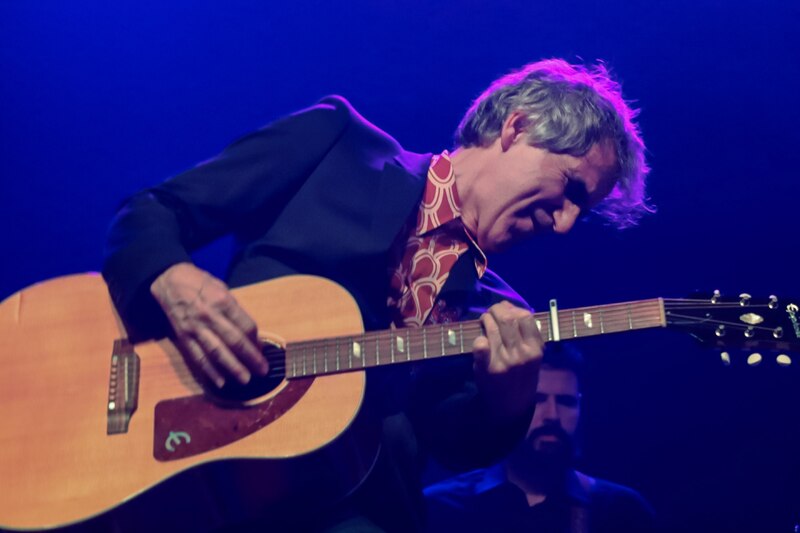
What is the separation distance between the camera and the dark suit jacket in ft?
7.39

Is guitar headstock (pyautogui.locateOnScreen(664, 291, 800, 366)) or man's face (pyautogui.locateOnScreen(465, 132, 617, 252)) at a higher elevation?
man's face (pyautogui.locateOnScreen(465, 132, 617, 252))

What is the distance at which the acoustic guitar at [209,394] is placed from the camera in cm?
189

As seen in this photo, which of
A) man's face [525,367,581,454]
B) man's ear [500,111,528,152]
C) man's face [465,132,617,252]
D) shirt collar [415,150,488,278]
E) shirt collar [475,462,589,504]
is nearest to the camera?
shirt collar [415,150,488,278]

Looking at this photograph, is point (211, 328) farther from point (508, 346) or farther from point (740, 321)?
point (740, 321)

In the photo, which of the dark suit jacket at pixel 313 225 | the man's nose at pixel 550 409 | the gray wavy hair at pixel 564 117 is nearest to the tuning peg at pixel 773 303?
the dark suit jacket at pixel 313 225

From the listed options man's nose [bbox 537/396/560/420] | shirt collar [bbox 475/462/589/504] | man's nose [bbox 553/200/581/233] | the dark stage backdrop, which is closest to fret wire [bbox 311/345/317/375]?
man's nose [bbox 553/200/581/233]

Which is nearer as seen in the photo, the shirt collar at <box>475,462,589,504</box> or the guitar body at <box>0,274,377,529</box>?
the guitar body at <box>0,274,377,529</box>

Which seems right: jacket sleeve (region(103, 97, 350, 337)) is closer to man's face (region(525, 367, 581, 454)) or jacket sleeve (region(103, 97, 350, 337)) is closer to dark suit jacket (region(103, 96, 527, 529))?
dark suit jacket (region(103, 96, 527, 529))

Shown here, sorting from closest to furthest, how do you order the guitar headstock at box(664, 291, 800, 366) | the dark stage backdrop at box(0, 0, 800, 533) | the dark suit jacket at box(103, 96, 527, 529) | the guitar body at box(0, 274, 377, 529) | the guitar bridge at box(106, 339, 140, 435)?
the guitar body at box(0, 274, 377, 529) → the guitar bridge at box(106, 339, 140, 435) → the guitar headstock at box(664, 291, 800, 366) → the dark suit jacket at box(103, 96, 527, 529) → the dark stage backdrop at box(0, 0, 800, 533)

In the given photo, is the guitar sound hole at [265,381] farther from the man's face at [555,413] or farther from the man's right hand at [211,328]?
the man's face at [555,413]

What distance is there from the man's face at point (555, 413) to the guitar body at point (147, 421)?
7.17ft

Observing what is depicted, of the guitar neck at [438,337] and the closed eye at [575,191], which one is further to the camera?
the closed eye at [575,191]

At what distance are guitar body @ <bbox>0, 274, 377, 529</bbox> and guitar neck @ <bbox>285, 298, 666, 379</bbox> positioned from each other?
48mm

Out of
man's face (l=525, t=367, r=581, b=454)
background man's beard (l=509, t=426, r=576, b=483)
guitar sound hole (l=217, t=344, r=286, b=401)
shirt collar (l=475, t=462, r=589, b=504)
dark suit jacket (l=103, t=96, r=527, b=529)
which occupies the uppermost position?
dark suit jacket (l=103, t=96, r=527, b=529)
